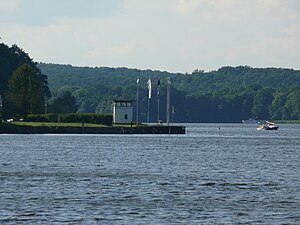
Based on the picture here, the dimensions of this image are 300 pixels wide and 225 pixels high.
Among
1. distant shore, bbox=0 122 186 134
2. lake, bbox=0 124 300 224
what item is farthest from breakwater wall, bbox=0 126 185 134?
lake, bbox=0 124 300 224

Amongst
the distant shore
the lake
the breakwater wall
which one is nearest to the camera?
the lake

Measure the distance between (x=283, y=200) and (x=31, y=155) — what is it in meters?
53.8

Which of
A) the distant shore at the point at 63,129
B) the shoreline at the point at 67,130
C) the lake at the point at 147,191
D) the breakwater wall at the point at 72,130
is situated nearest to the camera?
the lake at the point at 147,191

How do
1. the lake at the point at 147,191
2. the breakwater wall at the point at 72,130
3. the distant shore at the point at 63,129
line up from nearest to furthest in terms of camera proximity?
the lake at the point at 147,191 < the distant shore at the point at 63,129 < the breakwater wall at the point at 72,130

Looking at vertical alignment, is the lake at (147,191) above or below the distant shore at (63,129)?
below

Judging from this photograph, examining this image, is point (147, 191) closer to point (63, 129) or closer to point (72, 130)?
point (63, 129)

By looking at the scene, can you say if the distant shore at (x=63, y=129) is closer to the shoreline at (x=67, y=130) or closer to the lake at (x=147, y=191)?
the shoreline at (x=67, y=130)

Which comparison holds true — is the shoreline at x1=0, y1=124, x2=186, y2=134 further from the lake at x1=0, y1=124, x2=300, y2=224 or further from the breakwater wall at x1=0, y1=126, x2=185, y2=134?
the lake at x1=0, y1=124, x2=300, y2=224

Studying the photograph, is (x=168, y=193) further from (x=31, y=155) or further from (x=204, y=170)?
(x=31, y=155)

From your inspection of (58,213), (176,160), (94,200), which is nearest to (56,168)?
(176,160)

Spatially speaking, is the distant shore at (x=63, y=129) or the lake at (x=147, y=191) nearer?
the lake at (x=147, y=191)

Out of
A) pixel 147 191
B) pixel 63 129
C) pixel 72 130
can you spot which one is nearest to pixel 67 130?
pixel 63 129

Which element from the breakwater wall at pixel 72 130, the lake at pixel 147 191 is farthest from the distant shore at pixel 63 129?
the lake at pixel 147 191

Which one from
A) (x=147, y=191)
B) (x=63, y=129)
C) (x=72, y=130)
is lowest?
(x=147, y=191)
